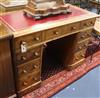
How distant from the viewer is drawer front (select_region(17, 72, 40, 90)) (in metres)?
1.70

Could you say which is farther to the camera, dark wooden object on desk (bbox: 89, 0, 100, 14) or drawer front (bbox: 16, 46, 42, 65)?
dark wooden object on desk (bbox: 89, 0, 100, 14)

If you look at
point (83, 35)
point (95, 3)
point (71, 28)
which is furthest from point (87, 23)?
point (95, 3)

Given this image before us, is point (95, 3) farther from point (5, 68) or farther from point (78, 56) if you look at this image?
point (5, 68)

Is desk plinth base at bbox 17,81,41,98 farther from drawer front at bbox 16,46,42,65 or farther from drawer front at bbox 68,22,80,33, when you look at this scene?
drawer front at bbox 68,22,80,33

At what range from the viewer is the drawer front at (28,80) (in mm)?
1704

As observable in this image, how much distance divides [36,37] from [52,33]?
199mm

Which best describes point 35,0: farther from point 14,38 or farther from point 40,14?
point 14,38

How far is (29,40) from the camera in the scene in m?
1.47

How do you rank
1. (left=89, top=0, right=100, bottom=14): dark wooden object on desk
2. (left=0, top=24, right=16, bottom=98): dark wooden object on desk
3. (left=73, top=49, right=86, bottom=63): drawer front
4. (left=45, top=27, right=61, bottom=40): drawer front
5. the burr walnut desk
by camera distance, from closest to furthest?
(left=0, top=24, right=16, bottom=98): dark wooden object on desk → the burr walnut desk → (left=45, top=27, right=61, bottom=40): drawer front → (left=73, top=49, right=86, bottom=63): drawer front → (left=89, top=0, right=100, bottom=14): dark wooden object on desk

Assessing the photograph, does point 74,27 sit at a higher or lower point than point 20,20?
lower

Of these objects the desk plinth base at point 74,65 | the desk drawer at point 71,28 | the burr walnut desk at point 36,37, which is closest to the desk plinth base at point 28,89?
the burr walnut desk at point 36,37

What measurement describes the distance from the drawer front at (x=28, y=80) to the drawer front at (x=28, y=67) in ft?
0.22

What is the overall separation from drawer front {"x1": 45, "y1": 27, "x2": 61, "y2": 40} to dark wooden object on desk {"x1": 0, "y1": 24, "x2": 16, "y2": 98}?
0.41m

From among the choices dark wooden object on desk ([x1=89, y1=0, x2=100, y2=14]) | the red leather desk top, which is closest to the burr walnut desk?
the red leather desk top
